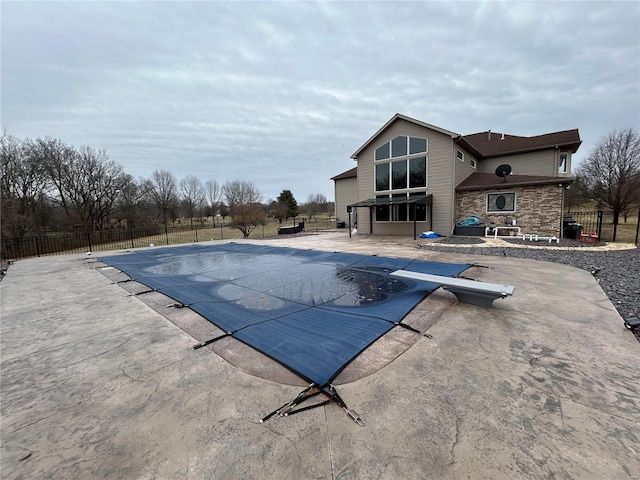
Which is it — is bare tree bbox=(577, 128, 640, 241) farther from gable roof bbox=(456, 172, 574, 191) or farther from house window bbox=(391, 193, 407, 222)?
house window bbox=(391, 193, 407, 222)

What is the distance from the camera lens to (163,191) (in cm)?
3581

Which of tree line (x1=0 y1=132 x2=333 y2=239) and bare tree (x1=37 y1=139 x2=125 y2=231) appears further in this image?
bare tree (x1=37 y1=139 x2=125 y2=231)

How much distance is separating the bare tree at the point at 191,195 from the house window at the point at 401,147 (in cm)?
3404

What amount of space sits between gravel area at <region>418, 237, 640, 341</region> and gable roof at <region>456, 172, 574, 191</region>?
2943 millimetres

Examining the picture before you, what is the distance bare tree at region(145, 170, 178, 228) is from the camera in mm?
33344

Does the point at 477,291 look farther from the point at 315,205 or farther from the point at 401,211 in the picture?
the point at 315,205

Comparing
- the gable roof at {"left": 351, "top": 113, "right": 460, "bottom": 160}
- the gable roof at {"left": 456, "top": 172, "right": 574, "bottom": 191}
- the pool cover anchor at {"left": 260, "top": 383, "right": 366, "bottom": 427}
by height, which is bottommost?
the pool cover anchor at {"left": 260, "top": 383, "right": 366, "bottom": 427}

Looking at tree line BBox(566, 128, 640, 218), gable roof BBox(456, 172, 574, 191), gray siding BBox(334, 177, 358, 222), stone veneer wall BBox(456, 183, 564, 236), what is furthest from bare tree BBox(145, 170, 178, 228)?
tree line BBox(566, 128, 640, 218)

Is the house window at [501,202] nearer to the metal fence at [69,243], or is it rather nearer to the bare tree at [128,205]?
the metal fence at [69,243]

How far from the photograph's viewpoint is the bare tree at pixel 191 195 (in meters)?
39.3

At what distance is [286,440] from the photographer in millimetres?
1565

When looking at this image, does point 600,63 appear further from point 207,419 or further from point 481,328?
point 207,419

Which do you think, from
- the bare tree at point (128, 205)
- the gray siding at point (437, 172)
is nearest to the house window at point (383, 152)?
the gray siding at point (437, 172)

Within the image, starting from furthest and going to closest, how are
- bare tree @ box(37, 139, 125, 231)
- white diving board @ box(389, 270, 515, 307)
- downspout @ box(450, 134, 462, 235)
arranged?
bare tree @ box(37, 139, 125, 231)
downspout @ box(450, 134, 462, 235)
white diving board @ box(389, 270, 515, 307)
